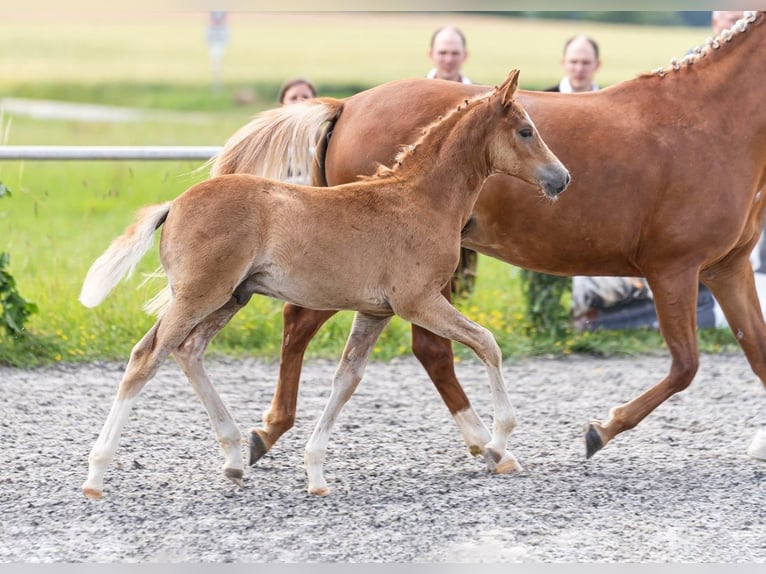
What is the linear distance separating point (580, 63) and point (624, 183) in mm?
3052

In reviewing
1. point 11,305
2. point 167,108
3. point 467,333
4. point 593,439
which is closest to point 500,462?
point 593,439

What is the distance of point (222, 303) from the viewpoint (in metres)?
4.16

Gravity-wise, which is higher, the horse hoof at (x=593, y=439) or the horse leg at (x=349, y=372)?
the horse leg at (x=349, y=372)

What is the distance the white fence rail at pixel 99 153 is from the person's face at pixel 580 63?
2531 millimetres

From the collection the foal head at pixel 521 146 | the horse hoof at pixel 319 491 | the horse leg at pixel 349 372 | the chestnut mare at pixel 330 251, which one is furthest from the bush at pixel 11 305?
the foal head at pixel 521 146

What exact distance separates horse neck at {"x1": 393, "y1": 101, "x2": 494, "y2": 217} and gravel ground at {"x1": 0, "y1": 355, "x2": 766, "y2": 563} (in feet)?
3.87

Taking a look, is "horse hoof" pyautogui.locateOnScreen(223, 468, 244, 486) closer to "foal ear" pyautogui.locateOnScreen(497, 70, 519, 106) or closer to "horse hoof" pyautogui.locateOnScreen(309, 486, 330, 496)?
"horse hoof" pyautogui.locateOnScreen(309, 486, 330, 496)

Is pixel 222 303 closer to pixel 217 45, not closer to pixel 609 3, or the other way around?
pixel 609 3

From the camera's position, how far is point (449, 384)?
200 inches

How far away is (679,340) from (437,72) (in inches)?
140

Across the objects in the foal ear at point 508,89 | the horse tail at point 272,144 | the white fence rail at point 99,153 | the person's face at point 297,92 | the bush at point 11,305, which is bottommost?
the bush at point 11,305

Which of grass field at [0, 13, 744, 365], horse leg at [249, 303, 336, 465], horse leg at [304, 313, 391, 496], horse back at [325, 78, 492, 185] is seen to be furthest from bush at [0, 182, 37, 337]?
horse leg at [304, 313, 391, 496]

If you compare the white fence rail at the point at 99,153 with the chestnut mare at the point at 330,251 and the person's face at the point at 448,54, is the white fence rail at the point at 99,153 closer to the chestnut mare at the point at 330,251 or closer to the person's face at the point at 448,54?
the person's face at the point at 448,54

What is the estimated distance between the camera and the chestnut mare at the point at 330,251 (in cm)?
414
